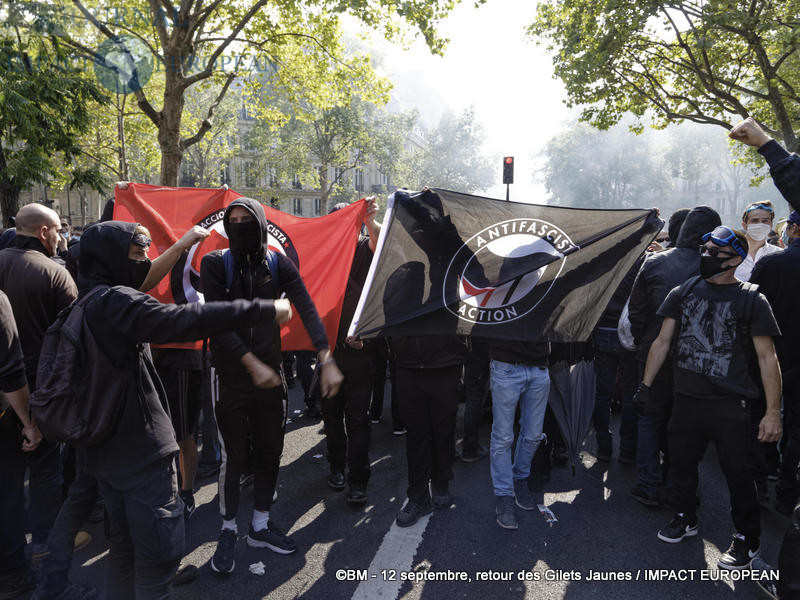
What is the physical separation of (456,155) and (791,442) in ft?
198

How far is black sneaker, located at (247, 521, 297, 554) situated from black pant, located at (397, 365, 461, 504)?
98cm

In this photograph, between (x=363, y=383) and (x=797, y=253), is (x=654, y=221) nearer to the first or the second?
(x=797, y=253)

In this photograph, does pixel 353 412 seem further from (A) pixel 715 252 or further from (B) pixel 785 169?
(B) pixel 785 169

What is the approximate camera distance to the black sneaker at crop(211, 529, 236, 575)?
3150mm

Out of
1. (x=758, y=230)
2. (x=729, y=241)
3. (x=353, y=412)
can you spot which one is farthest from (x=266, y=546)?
(x=758, y=230)

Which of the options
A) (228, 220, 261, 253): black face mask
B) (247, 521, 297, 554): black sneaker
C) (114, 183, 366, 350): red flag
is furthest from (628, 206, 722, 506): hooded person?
(228, 220, 261, 253): black face mask

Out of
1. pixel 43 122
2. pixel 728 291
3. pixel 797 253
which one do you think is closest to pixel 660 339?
pixel 728 291

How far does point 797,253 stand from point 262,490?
4418 mm

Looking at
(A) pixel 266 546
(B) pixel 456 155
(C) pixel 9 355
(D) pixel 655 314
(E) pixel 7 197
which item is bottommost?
(A) pixel 266 546

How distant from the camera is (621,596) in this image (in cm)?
300

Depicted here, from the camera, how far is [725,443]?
3209mm

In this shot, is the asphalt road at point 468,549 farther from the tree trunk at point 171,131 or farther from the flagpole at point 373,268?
the tree trunk at point 171,131

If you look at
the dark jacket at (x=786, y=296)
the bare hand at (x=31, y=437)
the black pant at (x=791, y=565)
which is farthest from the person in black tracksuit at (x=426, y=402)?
the dark jacket at (x=786, y=296)
